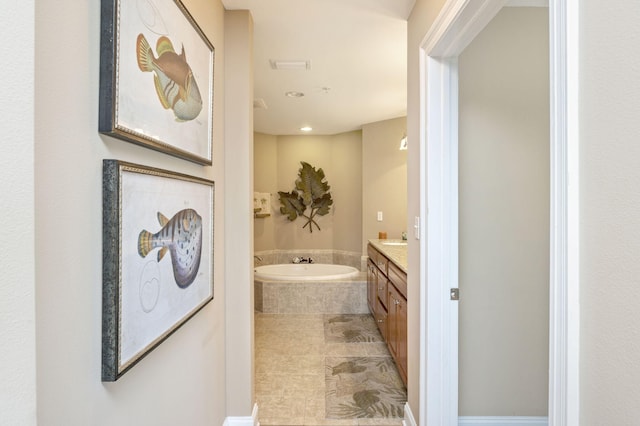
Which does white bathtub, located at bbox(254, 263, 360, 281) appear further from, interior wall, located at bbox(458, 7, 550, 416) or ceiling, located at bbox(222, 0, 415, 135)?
interior wall, located at bbox(458, 7, 550, 416)

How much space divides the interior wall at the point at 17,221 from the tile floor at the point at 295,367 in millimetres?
1943

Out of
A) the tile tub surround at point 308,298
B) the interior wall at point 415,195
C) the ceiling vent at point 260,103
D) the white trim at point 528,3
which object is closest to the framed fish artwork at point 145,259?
the interior wall at point 415,195

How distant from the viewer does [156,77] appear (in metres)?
1.06

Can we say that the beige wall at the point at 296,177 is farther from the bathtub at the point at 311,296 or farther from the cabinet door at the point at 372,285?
the cabinet door at the point at 372,285

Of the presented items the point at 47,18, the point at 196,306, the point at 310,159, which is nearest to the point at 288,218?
the point at 310,159

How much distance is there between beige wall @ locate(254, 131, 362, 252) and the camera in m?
A: 5.57

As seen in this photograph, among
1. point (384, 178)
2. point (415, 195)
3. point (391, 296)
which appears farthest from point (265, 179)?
point (415, 195)

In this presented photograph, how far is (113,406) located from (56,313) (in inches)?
14.4

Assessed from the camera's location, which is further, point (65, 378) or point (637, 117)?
point (65, 378)

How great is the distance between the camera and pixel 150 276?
3.38 feet

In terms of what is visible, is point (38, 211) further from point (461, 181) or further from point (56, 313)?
point (461, 181)

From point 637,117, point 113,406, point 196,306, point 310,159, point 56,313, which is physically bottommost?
point 113,406

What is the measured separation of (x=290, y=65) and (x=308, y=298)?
2733mm

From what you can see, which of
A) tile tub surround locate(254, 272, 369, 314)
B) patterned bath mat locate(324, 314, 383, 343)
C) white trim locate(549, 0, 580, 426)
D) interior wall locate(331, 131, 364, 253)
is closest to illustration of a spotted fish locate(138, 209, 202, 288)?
white trim locate(549, 0, 580, 426)
